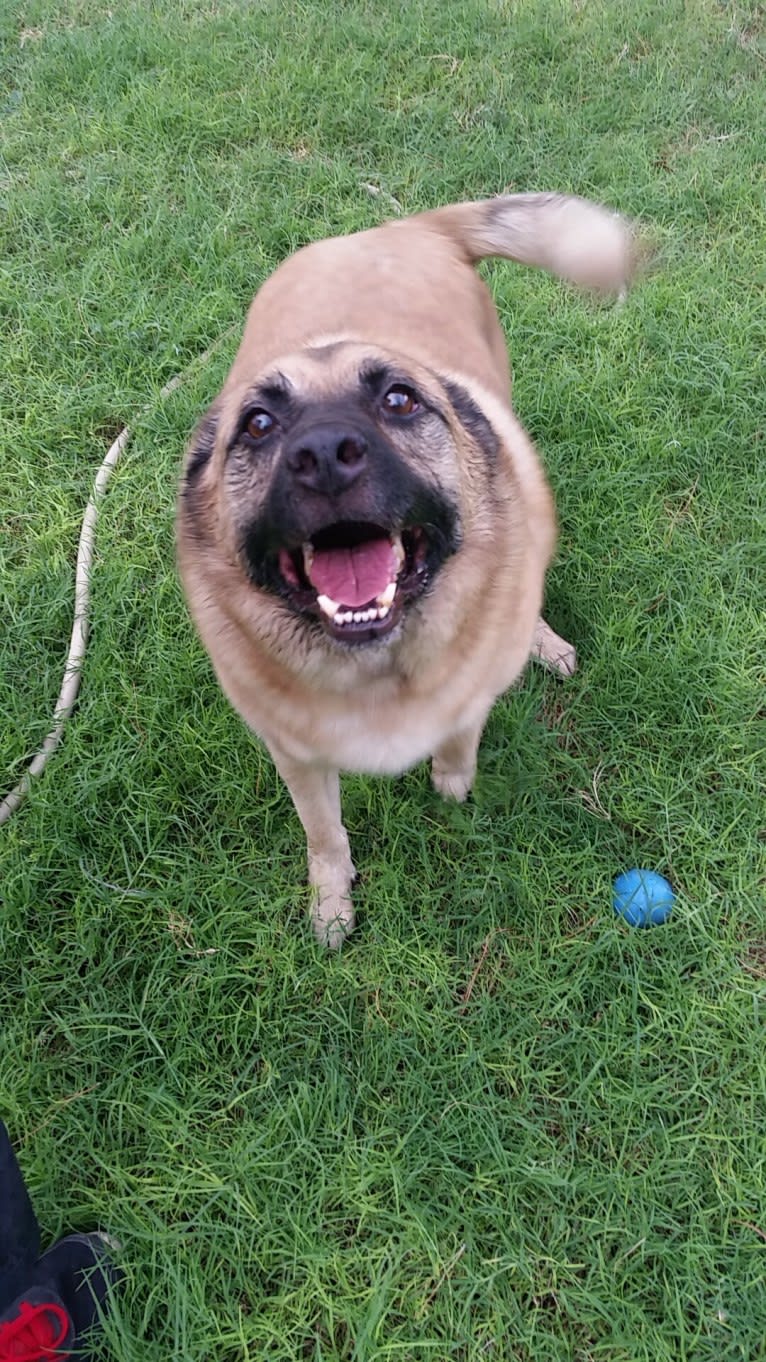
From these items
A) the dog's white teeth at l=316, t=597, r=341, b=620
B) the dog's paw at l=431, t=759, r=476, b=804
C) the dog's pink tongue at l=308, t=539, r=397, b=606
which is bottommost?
the dog's paw at l=431, t=759, r=476, b=804

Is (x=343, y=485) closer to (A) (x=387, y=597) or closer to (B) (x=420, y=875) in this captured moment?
(A) (x=387, y=597)

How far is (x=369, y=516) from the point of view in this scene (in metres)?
1.62

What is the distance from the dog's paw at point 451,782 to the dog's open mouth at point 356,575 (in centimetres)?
83

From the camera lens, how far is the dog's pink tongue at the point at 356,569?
69.0 inches

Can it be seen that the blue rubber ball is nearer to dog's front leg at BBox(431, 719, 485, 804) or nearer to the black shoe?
dog's front leg at BBox(431, 719, 485, 804)

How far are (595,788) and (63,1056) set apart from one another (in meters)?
1.64

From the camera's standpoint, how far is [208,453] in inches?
81.0

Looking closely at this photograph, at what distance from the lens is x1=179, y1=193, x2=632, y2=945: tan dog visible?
5.60ft

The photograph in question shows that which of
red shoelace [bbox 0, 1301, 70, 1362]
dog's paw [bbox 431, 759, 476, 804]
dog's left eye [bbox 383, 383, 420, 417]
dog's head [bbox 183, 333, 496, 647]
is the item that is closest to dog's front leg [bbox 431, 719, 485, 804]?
dog's paw [bbox 431, 759, 476, 804]

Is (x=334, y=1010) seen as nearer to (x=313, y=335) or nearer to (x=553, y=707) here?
(x=553, y=707)

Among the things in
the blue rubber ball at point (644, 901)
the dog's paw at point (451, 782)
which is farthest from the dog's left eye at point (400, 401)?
the blue rubber ball at point (644, 901)

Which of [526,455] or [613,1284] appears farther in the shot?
[526,455]

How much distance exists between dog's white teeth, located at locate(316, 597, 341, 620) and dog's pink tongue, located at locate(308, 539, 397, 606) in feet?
0.05

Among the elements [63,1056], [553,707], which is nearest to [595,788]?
[553,707]
